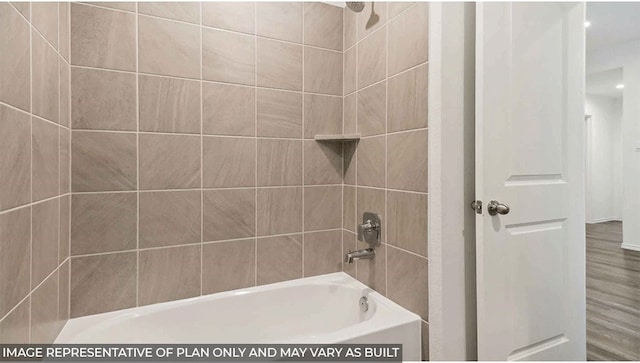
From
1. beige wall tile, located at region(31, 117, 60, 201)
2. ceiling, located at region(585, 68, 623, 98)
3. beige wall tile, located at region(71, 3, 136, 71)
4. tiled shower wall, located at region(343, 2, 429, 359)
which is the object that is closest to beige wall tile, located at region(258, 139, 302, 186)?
tiled shower wall, located at region(343, 2, 429, 359)

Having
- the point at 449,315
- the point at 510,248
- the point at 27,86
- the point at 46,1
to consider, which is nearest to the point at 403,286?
the point at 449,315

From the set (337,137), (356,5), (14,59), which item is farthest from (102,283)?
(356,5)

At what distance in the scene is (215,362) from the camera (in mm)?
1199

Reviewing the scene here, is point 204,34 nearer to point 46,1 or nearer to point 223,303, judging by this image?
point 46,1

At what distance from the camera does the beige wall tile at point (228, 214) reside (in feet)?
5.08

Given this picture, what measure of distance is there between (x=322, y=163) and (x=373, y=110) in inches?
17.7

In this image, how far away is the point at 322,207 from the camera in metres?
1.83

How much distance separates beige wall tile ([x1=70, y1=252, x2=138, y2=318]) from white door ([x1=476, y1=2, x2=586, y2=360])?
1.55 meters

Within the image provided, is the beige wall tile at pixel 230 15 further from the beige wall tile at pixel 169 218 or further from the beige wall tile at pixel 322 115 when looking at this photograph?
the beige wall tile at pixel 169 218

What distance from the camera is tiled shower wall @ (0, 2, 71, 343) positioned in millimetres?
753

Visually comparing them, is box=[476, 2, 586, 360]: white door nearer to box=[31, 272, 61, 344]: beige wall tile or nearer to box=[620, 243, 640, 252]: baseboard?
box=[31, 272, 61, 344]: beige wall tile

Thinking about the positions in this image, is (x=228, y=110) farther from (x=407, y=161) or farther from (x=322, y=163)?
(x=407, y=161)

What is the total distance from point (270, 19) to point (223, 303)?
5.08ft

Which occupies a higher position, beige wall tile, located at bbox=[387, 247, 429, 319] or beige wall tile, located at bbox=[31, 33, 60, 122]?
beige wall tile, located at bbox=[31, 33, 60, 122]
